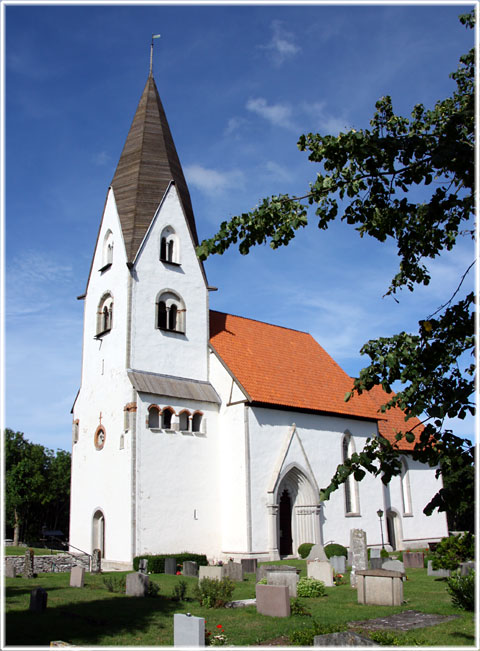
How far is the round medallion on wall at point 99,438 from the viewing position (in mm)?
25766

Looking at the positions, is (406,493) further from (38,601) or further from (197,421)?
(38,601)

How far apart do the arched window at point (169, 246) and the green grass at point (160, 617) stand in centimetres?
1614

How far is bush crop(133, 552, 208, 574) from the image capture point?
21.9 metres

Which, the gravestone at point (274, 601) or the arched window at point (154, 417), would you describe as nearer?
the gravestone at point (274, 601)

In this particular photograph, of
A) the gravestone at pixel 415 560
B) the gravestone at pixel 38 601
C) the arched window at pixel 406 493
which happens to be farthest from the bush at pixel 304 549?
the gravestone at pixel 38 601

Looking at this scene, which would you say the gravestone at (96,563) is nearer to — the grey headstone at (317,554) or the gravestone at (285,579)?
the grey headstone at (317,554)

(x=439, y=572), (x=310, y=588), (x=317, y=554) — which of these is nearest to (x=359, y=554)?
(x=317, y=554)

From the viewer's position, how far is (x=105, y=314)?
2828 centimetres

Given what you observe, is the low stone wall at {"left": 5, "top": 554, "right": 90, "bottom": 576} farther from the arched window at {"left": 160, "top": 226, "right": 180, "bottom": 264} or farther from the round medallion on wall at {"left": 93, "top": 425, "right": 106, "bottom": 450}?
the arched window at {"left": 160, "top": 226, "right": 180, "bottom": 264}

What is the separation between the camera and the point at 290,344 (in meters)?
34.5

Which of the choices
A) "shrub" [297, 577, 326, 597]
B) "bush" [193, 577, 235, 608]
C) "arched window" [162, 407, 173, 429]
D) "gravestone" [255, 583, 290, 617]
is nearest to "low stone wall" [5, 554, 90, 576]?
"arched window" [162, 407, 173, 429]

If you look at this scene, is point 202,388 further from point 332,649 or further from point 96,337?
point 332,649

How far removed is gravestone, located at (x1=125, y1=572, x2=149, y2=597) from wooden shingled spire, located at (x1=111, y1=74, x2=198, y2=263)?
1526 centimetres

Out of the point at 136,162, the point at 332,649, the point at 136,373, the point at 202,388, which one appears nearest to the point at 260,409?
the point at 202,388
